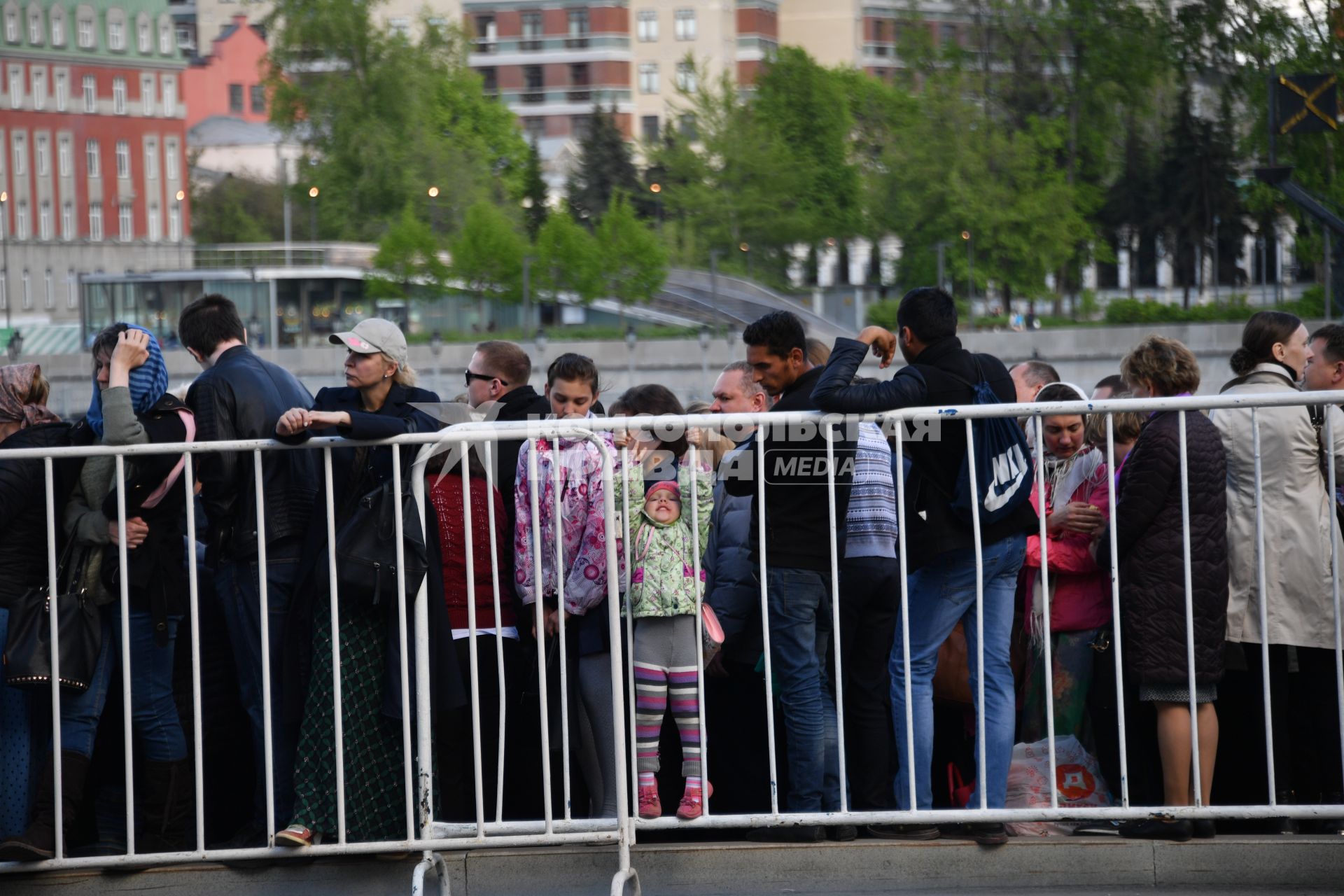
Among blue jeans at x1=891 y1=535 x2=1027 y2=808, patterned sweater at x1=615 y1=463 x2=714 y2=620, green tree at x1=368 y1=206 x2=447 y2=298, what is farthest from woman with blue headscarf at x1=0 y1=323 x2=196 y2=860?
green tree at x1=368 y1=206 x2=447 y2=298

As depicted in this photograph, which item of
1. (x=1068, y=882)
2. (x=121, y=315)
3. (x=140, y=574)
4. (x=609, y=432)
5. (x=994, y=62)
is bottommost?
(x=1068, y=882)

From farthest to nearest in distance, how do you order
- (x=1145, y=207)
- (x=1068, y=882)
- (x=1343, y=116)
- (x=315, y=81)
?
(x=315, y=81) < (x=1145, y=207) < (x=1343, y=116) < (x=1068, y=882)

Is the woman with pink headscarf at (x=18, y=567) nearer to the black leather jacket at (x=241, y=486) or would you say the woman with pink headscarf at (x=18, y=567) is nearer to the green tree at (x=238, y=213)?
the black leather jacket at (x=241, y=486)

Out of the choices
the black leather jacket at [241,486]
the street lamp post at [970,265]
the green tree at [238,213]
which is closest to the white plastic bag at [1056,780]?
the black leather jacket at [241,486]

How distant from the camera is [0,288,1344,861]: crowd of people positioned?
557 centimetres

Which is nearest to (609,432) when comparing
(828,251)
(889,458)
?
(889,458)

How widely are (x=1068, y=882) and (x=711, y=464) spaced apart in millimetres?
1891

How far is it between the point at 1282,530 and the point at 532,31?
10741 cm

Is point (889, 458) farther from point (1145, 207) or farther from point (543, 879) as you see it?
point (1145, 207)

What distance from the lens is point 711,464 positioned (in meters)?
5.81

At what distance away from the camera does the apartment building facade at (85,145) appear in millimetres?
83375

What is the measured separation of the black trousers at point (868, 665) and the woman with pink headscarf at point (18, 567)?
2.76 m

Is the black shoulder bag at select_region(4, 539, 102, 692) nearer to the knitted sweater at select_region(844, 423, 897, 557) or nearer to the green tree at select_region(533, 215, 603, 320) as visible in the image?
the knitted sweater at select_region(844, 423, 897, 557)

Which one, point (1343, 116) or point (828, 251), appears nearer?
point (1343, 116)
